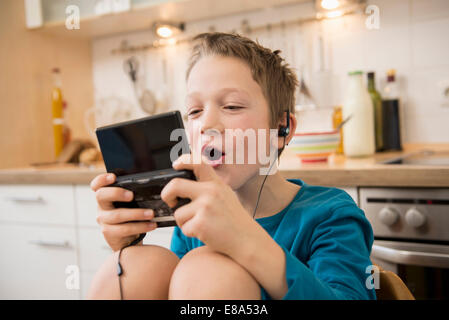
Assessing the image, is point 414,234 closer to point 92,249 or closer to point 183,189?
point 183,189

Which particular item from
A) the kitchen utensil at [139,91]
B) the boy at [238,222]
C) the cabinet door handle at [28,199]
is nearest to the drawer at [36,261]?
the cabinet door handle at [28,199]

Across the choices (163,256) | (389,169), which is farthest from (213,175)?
(389,169)

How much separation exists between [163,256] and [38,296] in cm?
130

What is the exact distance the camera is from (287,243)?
636mm

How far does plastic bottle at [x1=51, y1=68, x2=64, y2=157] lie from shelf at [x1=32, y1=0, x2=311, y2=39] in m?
0.25

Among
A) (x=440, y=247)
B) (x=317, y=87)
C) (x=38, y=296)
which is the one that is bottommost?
(x=38, y=296)

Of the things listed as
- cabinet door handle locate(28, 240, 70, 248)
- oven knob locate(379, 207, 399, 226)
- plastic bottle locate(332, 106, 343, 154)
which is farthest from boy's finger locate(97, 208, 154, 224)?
plastic bottle locate(332, 106, 343, 154)

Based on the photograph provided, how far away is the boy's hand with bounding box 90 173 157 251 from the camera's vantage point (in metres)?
0.48

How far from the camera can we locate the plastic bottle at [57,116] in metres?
1.89

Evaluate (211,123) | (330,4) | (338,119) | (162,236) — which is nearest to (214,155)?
(211,123)

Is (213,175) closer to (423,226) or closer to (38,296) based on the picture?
(423,226)

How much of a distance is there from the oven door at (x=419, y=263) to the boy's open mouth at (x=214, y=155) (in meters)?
0.61
